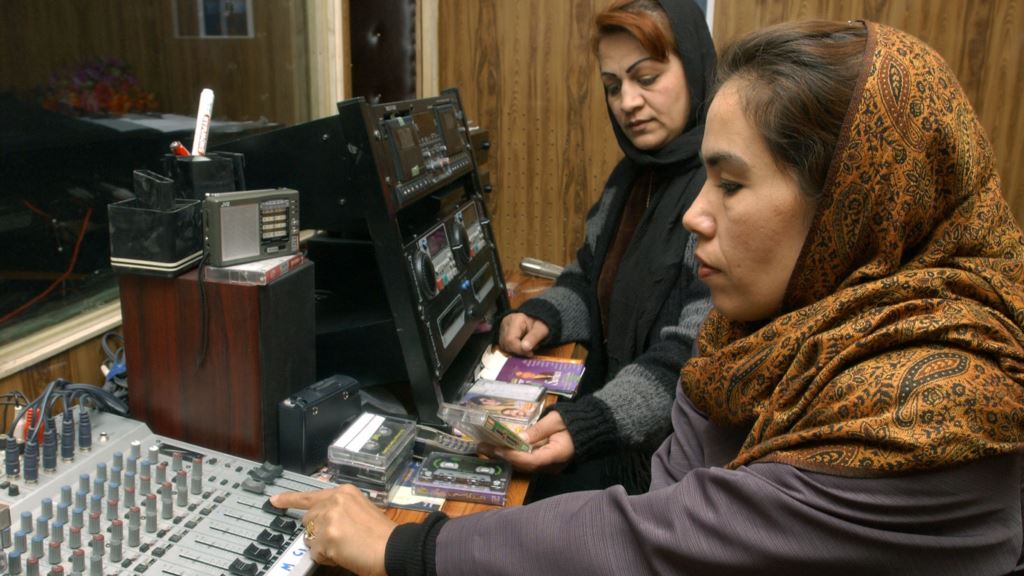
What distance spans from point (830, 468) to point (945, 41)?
92.2 inches

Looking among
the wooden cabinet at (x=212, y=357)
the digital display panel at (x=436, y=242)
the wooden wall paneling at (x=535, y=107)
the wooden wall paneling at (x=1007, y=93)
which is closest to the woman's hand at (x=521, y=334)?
the digital display panel at (x=436, y=242)

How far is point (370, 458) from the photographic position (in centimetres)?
111

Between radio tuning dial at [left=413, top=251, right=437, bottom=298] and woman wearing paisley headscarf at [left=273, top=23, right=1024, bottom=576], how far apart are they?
49 cm

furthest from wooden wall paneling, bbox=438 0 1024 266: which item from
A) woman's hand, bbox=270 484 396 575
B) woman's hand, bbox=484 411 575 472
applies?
woman's hand, bbox=270 484 396 575

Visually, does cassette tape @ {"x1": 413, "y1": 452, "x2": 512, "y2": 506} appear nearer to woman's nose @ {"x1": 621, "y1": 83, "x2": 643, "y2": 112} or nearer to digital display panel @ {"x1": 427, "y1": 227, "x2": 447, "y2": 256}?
digital display panel @ {"x1": 427, "y1": 227, "x2": 447, "y2": 256}

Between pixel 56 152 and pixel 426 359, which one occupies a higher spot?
pixel 56 152

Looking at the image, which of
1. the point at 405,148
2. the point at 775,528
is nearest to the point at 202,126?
the point at 405,148

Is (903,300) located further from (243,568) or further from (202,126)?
(202,126)

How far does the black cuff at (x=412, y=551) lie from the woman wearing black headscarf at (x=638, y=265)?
0.42 metres

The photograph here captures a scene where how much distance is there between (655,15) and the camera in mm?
1646

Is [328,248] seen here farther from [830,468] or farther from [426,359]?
[830,468]

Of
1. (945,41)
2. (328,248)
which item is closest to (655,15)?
(328,248)

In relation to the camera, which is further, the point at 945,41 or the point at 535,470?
the point at 945,41

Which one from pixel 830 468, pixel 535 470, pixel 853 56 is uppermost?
pixel 853 56
